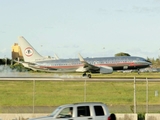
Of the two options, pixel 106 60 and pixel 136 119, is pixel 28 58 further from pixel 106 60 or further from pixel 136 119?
pixel 136 119

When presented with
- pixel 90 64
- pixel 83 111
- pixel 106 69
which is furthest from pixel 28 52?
pixel 83 111

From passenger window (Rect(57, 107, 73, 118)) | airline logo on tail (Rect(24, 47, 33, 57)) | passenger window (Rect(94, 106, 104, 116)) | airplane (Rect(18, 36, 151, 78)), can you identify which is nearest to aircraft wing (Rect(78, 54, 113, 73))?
airplane (Rect(18, 36, 151, 78))

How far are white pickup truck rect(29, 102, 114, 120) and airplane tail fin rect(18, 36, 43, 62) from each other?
65.5 metres

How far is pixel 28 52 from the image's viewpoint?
85.6 meters

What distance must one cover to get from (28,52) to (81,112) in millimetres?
67567

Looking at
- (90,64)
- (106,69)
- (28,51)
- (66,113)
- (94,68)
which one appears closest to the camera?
(66,113)

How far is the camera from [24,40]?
87.0 meters

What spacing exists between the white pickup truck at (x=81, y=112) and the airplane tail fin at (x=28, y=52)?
6545 centimetres

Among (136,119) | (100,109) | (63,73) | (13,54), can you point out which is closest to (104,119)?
(100,109)

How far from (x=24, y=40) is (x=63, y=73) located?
33.5 feet

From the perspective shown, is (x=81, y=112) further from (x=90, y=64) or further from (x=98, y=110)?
(x=90, y=64)

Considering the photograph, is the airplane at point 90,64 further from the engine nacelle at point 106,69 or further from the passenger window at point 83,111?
the passenger window at point 83,111

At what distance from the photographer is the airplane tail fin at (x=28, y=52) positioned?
3330 inches

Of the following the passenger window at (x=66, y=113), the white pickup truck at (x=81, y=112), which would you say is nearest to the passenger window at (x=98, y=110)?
the white pickup truck at (x=81, y=112)
